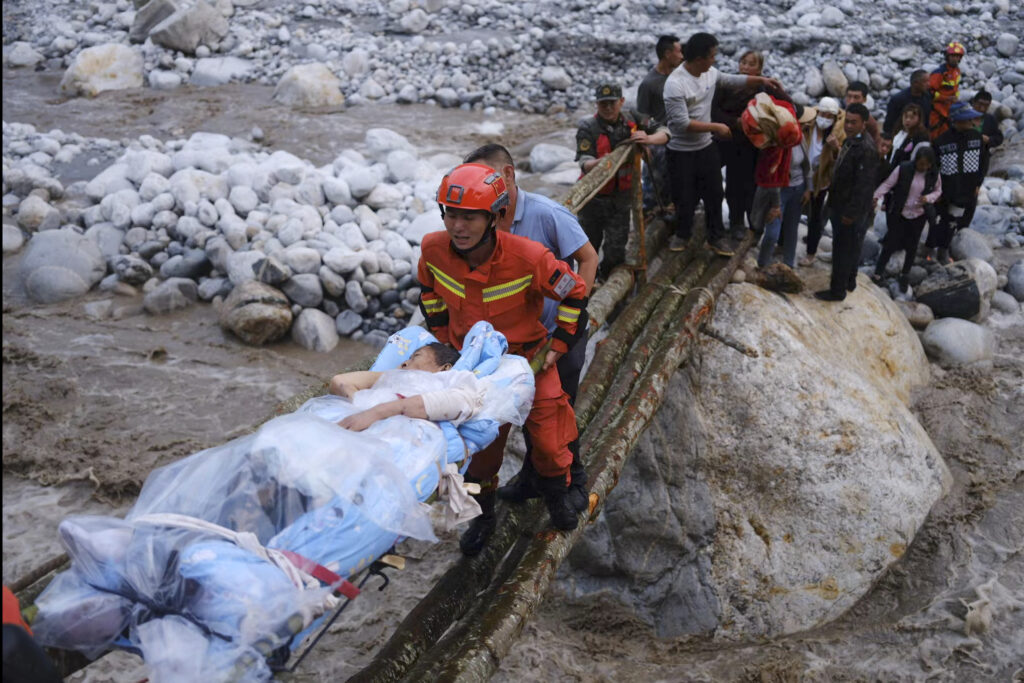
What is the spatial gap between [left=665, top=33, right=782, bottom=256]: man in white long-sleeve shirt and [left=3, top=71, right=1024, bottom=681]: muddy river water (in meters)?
2.20

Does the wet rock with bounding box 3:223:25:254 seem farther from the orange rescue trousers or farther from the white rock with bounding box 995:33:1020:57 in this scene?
the white rock with bounding box 995:33:1020:57

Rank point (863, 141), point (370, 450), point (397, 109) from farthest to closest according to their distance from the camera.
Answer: point (397, 109)
point (863, 141)
point (370, 450)

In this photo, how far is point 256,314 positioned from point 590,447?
436 centimetres

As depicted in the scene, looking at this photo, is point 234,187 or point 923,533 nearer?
point 923,533

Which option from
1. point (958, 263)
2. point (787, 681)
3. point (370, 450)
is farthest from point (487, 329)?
point (958, 263)

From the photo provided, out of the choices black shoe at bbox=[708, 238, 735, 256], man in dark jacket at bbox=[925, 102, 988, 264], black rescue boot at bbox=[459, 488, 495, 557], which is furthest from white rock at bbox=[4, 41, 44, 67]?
black rescue boot at bbox=[459, 488, 495, 557]

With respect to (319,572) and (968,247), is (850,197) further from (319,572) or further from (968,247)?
(319,572)

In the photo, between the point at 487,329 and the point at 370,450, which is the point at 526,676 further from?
the point at 370,450

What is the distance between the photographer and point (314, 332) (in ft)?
25.3

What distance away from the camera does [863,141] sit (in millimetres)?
5766

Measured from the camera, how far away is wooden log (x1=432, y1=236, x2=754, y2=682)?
3.03 meters

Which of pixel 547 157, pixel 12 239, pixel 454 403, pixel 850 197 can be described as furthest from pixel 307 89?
pixel 454 403

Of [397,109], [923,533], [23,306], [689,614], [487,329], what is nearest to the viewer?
[487,329]

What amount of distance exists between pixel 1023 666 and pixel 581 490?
8.91 feet
